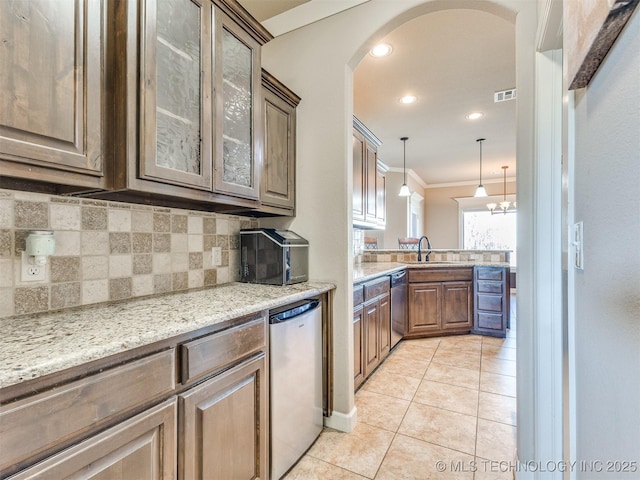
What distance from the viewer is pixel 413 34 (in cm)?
242

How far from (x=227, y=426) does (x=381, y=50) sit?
2.88m

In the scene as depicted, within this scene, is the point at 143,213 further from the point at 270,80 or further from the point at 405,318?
the point at 405,318

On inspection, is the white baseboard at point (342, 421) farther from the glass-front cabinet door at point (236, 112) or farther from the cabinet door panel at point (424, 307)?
the cabinet door panel at point (424, 307)

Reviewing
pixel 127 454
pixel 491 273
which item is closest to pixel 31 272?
pixel 127 454

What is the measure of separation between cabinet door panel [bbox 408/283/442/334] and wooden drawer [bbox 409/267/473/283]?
0.07m

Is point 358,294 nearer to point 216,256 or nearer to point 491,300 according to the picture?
point 216,256

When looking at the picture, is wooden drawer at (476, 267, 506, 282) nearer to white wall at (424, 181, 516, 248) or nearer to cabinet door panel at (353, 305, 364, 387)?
cabinet door panel at (353, 305, 364, 387)

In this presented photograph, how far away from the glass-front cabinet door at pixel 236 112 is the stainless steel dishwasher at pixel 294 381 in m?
0.71

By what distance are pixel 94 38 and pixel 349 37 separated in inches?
57.8

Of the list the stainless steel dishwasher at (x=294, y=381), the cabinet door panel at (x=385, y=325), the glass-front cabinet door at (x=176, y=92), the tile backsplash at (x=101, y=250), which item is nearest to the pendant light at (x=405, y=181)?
the cabinet door panel at (x=385, y=325)

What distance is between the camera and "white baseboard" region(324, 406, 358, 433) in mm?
1941

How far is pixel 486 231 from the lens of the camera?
7.68m

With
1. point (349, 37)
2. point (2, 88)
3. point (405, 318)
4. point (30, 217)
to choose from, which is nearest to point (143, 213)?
point (30, 217)

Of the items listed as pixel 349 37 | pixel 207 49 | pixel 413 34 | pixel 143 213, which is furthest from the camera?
pixel 413 34
